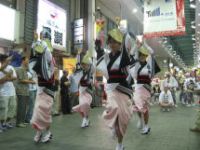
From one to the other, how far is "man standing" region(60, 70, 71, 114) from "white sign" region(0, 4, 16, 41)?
227cm

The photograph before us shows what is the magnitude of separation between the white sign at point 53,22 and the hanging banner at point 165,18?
3.70 m

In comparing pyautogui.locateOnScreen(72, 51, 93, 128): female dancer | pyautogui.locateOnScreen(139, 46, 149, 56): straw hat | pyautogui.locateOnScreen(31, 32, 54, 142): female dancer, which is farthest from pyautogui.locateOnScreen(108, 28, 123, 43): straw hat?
pyautogui.locateOnScreen(72, 51, 93, 128): female dancer

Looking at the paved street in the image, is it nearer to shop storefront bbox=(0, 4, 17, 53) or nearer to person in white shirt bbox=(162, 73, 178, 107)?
shop storefront bbox=(0, 4, 17, 53)

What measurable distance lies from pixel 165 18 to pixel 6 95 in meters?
8.44

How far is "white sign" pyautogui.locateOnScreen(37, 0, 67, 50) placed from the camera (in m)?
11.4

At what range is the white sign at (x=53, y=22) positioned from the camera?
11.4 metres

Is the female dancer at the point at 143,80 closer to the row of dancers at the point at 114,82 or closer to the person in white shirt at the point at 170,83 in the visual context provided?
the row of dancers at the point at 114,82

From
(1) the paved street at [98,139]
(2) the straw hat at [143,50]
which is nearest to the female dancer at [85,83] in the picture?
(1) the paved street at [98,139]

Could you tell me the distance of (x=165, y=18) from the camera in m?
13.3

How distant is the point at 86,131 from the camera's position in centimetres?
689

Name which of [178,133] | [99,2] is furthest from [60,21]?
[178,133]

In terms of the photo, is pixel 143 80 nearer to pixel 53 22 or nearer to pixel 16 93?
pixel 16 93

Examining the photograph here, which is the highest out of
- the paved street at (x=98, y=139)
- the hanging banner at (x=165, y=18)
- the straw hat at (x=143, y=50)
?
the hanging banner at (x=165, y=18)

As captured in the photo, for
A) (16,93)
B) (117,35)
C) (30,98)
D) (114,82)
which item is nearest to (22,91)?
(16,93)
